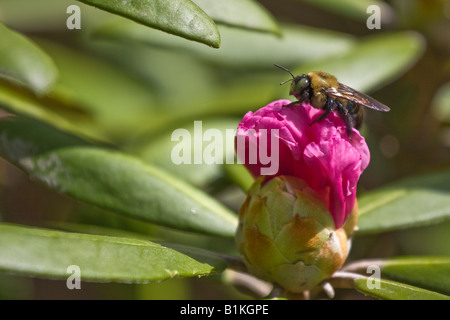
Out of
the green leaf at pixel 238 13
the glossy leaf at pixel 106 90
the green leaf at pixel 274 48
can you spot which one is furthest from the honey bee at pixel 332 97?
the glossy leaf at pixel 106 90

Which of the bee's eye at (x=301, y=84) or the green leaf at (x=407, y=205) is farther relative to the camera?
the green leaf at (x=407, y=205)

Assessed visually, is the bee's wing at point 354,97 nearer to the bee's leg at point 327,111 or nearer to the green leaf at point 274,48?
the bee's leg at point 327,111

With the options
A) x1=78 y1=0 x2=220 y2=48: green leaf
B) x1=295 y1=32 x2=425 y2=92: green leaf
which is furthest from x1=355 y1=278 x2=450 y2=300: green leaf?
x1=295 y1=32 x2=425 y2=92: green leaf

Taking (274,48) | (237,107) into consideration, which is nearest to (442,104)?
(274,48)

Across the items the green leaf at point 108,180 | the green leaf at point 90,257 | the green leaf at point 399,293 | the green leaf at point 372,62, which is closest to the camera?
the green leaf at point 90,257

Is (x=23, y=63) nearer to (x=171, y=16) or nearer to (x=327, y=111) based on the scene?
(x=171, y=16)

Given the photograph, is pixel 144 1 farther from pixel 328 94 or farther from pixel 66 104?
pixel 66 104
